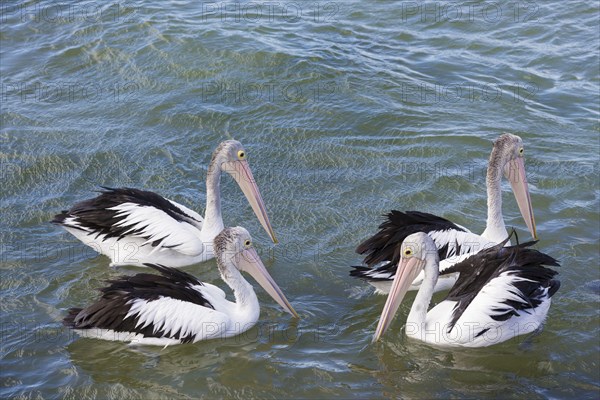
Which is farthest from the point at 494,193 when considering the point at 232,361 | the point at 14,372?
the point at 14,372

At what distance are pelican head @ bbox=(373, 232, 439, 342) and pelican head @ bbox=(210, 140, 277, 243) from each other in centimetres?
142

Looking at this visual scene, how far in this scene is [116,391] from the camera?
5.02 m

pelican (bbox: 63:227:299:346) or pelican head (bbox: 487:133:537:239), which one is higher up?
pelican head (bbox: 487:133:537:239)

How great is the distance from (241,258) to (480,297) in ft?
5.31

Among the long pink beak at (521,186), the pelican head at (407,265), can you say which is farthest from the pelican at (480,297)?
the long pink beak at (521,186)

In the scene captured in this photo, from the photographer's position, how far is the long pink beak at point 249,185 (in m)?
6.55

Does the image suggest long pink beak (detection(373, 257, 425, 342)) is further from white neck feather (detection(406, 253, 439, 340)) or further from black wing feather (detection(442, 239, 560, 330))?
black wing feather (detection(442, 239, 560, 330))

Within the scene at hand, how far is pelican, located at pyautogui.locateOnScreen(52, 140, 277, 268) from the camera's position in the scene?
6.27 m

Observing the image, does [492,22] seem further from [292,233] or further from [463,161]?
[292,233]

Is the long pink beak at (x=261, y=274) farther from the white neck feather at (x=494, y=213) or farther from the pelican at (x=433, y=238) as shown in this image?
the white neck feather at (x=494, y=213)

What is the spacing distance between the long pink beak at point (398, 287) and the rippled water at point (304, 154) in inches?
8.6

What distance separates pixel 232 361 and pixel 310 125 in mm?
3709

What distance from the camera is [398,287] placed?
17.6 ft

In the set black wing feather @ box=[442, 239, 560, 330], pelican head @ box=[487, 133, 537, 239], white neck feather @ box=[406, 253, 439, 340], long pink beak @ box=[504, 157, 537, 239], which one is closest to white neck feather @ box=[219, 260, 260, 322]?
white neck feather @ box=[406, 253, 439, 340]
